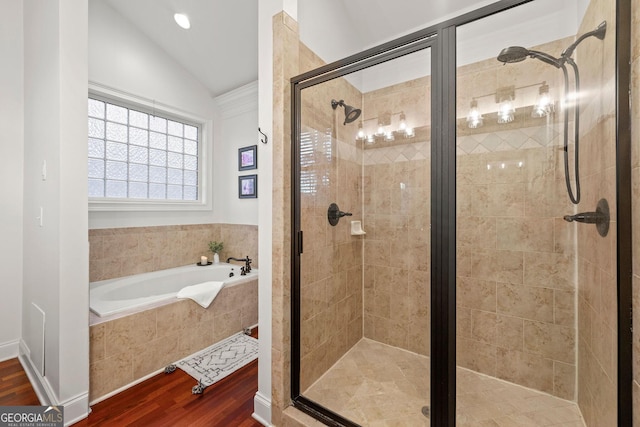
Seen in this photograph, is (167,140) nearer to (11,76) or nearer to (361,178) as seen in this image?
(11,76)

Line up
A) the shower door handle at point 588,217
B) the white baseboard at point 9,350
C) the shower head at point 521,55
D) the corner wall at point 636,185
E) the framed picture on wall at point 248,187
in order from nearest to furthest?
1. the corner wall at point 636,185
2. the shower door handle at point 588,217
3. the shower head at point 521,55
4. the white baseboard at point 9,350
5. the framed picture on wall at point 248,187

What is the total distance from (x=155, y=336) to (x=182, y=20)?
3.00m

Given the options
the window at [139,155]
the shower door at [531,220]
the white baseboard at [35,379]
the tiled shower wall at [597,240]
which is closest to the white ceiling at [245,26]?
the shower door at [531,220]

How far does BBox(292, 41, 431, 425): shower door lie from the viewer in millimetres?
1490

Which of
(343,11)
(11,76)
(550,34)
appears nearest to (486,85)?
(550,34)

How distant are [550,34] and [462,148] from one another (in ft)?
2.89

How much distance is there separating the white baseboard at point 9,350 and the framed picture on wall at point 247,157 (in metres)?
2.57

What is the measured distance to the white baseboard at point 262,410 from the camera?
5.02 feet

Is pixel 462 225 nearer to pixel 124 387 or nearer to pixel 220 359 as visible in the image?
pixel 220 359

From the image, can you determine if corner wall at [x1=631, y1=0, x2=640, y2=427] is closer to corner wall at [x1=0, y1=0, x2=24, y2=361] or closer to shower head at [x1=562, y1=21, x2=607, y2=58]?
shower head at [x1=562, y1=21, x2=607, y2=58]

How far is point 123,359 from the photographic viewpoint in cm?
179

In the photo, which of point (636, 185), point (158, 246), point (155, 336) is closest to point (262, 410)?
point (155, 336)

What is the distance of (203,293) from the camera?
2.28 metres

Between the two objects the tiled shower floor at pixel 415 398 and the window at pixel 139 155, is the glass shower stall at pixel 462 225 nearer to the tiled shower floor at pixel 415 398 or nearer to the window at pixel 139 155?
the tiled shower floor at pixel 415 398
